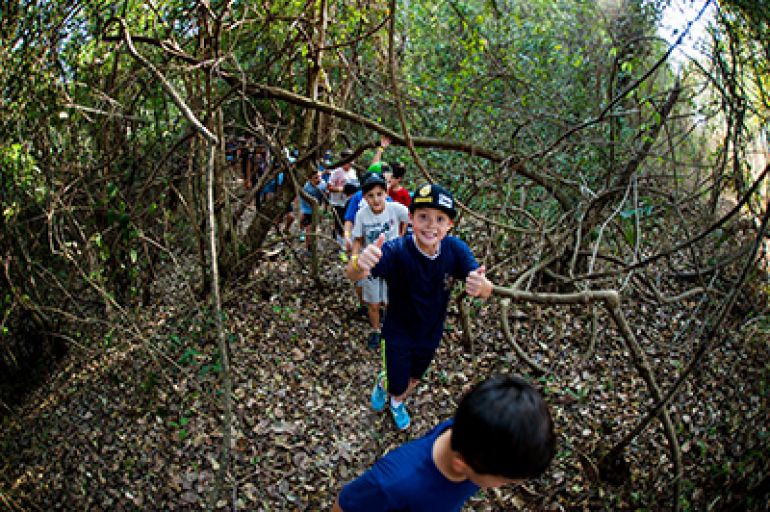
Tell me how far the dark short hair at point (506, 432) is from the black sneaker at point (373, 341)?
385cm

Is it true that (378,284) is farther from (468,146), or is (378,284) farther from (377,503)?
(377,503)

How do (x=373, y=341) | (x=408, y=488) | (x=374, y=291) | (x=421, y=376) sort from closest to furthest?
(x=408, y=488) < (x=421, y=376) < (x=374, y=291) < (x=373, y=341)

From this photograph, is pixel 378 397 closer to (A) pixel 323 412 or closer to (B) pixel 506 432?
(A) pixel 323 412

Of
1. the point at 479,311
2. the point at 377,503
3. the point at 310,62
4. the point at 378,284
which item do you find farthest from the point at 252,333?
the point at 377,503

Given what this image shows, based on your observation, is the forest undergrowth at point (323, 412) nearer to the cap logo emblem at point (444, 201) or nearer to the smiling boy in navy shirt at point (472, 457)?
the cap logo emblem at point (444, 201)

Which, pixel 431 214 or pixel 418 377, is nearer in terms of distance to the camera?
pixel 431 214

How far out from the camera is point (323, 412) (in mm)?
4551

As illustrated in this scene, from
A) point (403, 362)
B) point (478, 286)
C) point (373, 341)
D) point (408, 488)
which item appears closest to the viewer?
point (408, 488)

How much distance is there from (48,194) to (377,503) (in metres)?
4.23

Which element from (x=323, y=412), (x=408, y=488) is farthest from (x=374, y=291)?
(x=408, y=488)

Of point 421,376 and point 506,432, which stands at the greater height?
point 506,432

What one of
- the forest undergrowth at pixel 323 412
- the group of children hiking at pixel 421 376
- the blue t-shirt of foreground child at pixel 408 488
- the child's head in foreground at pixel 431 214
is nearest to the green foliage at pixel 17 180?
the forest undergrowth at pixel 323 412

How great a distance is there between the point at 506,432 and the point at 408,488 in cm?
47

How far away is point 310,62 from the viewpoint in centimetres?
532
